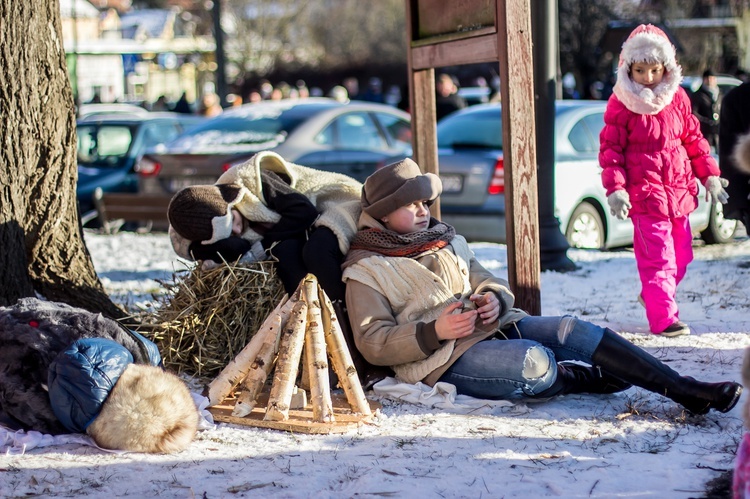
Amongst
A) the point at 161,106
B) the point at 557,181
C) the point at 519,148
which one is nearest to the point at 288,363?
the point at 519,148

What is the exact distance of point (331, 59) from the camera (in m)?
55.2

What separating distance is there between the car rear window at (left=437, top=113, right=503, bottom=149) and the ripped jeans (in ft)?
17.3

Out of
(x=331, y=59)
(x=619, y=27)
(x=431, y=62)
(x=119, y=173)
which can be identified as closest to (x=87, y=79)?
(x=331, y=59)

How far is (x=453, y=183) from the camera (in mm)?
9609

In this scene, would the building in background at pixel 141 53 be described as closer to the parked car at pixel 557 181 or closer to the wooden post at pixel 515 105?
the parked car at pixel 557 181

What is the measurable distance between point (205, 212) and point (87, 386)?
1273mm

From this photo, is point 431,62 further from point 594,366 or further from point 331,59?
point 331,59

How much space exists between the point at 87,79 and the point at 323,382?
181 ft

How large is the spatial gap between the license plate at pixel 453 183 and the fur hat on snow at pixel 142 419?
5.95 m

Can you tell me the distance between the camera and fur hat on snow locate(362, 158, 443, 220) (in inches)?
183

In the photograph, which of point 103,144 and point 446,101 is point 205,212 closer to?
point 103,144

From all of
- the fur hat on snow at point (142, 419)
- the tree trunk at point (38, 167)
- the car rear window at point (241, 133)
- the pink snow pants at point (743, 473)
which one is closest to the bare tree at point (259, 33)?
the car rear window at point (241, 133)

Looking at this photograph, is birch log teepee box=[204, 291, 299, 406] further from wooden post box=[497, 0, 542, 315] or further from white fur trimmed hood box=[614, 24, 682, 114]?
white fur trimmed hood box=[614, 24, 682, 114]

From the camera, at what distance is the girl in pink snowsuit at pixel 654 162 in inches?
228
